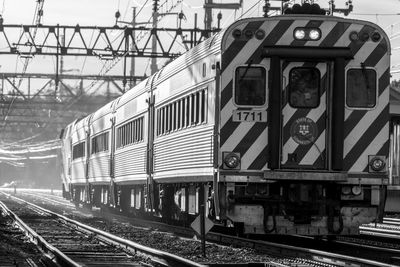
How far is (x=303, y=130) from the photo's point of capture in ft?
50.9

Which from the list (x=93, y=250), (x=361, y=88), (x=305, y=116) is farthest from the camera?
(x=93, y=250)

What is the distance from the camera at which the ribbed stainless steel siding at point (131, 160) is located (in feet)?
78.0

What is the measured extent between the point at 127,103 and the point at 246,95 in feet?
39.7

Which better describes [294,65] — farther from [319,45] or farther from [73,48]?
[73,48]

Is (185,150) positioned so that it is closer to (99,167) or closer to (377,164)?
(377,164)

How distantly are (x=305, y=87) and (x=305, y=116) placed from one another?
438mm

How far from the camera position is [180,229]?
2188 centimetres

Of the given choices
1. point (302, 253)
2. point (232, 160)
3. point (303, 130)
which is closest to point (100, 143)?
point (232, 160)

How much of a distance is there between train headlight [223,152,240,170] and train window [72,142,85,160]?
23.7 m

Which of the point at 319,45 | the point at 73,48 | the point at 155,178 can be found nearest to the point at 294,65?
the point at 319,45

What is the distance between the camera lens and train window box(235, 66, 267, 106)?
1549cm

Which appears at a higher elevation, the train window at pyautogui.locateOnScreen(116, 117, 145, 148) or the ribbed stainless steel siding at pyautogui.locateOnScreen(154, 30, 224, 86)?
the ribbed stainless steel siding at pyautogui.locateOnScreen(154, 30, 224, 86)

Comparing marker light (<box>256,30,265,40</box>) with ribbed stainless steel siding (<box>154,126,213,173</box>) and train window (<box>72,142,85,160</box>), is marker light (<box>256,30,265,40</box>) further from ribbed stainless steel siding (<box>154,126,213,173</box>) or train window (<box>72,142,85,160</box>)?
train window (<box>72,142,85,160</box>)

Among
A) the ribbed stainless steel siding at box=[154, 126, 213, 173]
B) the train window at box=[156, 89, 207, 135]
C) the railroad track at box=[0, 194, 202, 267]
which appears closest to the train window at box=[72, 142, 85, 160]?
the railroad track at box=[0, 194, 202, 267]
